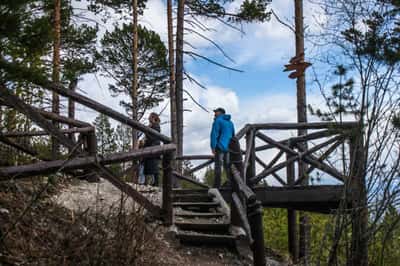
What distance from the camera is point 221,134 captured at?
880 centimetres

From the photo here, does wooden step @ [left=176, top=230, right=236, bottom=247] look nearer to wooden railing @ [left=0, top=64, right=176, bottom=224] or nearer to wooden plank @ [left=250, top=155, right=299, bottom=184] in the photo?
wooden railing @ [left=0, top=64, right=176, bottom=224]

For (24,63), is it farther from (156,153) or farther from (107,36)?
(107,36)

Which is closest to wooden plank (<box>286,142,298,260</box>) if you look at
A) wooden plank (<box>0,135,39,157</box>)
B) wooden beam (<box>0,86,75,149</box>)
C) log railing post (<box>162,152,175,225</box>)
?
log railing post (<box>162,152,175,225</box>)

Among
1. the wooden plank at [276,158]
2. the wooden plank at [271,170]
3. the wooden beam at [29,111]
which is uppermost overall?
the wooden beam at [29,111]

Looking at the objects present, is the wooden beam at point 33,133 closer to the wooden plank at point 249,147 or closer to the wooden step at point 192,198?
the wooden step at point 192,198

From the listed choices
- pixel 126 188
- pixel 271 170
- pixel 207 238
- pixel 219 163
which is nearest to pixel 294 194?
pixel 271 170

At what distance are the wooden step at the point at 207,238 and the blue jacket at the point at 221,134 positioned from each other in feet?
9.14

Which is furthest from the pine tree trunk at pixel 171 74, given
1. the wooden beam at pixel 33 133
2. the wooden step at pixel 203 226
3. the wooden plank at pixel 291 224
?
the wooden step at pixel 203 226

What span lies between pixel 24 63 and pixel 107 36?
15678 mm

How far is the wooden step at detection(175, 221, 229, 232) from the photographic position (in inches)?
254

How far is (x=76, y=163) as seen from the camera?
15.7 ft

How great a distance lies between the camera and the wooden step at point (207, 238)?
6059 millimetres

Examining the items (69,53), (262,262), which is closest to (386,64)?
(262,262)

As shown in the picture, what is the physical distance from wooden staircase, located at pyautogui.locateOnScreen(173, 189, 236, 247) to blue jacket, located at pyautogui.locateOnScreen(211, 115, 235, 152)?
0.86 m
